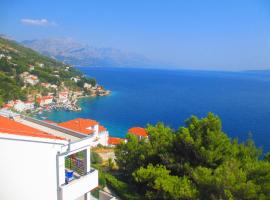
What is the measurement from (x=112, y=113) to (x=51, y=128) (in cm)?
4753

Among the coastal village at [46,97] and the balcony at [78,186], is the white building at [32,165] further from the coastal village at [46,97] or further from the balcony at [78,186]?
the coastal village at [46,97]

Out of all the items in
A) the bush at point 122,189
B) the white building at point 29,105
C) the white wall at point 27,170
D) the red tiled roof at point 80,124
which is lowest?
the white building at point 29,105

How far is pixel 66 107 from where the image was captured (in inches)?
2234

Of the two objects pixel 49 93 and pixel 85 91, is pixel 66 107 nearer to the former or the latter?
pixel 49 93

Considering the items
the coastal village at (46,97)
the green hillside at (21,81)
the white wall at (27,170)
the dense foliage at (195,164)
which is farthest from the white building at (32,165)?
the coastal village at (46,97)

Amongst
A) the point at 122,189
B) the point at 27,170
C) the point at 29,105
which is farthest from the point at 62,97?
the point at 27,170

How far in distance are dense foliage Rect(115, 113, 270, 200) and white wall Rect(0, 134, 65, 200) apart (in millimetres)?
4613

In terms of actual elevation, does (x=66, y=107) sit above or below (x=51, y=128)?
below

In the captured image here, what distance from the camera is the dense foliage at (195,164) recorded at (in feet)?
29.7

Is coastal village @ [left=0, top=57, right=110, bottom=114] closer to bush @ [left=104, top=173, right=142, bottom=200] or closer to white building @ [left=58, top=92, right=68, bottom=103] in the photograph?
white building @ [left=58, top=92, right=68, bottom=103]

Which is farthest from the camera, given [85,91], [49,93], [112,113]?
[85,91]

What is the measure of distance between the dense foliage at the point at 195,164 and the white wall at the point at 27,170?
461cm

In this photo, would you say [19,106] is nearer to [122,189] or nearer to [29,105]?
[29,105]

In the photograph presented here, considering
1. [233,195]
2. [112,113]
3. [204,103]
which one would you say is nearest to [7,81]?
[112,113]
